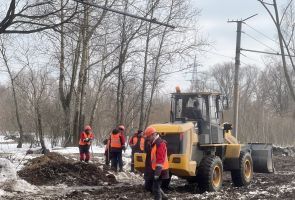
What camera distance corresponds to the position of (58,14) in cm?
1741

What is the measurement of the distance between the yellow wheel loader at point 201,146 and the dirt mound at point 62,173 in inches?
110

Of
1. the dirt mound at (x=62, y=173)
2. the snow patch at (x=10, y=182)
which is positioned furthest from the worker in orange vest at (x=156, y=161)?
the dirt mound at (x=62, y=173)

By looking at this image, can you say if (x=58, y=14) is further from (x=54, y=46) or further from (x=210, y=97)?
(x=54, y=46)

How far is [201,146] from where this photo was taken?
14438 millimetres

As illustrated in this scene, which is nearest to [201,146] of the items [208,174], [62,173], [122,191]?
[208,174]

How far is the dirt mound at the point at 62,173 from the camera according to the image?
1577cm

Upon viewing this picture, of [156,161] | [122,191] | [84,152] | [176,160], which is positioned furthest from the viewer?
[84,152]

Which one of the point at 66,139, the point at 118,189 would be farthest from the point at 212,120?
the point at 66,139

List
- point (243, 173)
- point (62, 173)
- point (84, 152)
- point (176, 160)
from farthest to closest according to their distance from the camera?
1. point (84, 152)
2. point (62, 173)
3. point (243, 173)
4. point (176, 160)

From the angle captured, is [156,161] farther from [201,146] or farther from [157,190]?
[201,146]

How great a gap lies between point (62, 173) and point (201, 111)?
16.4 ft

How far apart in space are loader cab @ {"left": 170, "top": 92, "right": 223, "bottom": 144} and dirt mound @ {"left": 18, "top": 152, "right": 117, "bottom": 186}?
133 inches

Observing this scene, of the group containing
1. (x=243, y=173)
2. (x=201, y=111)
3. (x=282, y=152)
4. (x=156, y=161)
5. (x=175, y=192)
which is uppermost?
(x=201, y=111)

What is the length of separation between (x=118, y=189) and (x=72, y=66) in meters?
19.4
